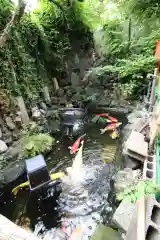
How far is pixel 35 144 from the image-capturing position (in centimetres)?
615

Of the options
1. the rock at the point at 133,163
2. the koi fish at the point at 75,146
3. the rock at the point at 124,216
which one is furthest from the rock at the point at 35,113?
the rock at the point at 124,216

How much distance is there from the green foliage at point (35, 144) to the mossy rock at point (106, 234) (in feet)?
10.4

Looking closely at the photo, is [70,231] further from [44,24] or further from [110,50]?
[110,50]

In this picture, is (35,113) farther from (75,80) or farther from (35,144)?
(75,80)

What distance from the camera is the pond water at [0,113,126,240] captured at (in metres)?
4.16

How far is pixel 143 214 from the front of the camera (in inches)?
85.3

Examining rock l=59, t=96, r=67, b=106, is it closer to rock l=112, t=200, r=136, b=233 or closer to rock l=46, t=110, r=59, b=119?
rock l=46, t=110, r=59, b=119

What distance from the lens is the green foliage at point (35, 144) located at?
5.96 meters

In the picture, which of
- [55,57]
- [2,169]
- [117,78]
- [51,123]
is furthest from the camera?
[117,78]

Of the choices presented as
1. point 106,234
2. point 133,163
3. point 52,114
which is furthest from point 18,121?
point 106,234

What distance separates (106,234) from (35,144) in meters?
3.53

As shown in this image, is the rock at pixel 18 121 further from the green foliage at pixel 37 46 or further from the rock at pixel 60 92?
the rock at pixel 60 92

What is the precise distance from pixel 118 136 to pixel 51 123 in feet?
8.89

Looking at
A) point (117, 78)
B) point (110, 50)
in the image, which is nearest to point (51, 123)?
point (117, 78)
